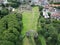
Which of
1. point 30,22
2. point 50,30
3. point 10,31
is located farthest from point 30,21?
point 10,31

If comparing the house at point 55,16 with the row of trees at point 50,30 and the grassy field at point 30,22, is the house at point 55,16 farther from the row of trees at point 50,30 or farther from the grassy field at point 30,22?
the grassy field at point 30,22

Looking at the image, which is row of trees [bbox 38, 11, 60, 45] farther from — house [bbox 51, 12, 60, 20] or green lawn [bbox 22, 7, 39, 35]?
house [bbox 51, 12, 60, 20]

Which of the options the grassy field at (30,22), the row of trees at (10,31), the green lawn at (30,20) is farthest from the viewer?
the green lawn at (30,20)

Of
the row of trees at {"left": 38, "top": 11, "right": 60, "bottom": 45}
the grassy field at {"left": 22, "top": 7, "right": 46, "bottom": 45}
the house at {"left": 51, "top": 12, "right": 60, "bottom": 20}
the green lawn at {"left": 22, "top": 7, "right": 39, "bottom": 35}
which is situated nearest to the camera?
the row of trees at {"left": 38, "top": 11, "right": 60, "bottom": 45}

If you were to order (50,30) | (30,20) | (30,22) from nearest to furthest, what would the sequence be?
1. (50,30)
2. (30,22)
3. (30,20)

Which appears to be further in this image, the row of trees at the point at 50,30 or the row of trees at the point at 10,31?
the row of trees at the point at 50,30

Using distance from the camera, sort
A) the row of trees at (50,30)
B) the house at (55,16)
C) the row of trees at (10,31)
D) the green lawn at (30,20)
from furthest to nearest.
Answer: the house at (55,16)
the green lawn at (30,20)
the row of trees at (50,30)
the row of trees at (10,31)

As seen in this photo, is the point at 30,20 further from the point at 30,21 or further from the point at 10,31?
the point at 10,31

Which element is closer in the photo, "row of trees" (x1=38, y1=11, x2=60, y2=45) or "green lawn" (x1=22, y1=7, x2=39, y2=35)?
"row of trees" (x1=38, y1=11, x2=60, y2=45)

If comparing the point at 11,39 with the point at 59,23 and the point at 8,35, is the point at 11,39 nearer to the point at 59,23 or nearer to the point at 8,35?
the point at 8,35

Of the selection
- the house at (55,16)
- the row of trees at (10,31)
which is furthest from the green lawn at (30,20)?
the house at (55,16)

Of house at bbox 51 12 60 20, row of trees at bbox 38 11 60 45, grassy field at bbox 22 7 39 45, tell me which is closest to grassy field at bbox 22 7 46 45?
grassy field at bbox 22 7 39 45

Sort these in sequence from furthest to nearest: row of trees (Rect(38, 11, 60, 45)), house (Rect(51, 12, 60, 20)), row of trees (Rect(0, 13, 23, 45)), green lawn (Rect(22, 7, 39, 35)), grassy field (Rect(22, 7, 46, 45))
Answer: house (Rect(51, 12, 60, 20))
green lawn (Rect(22, 7, 39, 35))
grassy field (Rect(22, 7, 46, 45))
row of trees (Rect(38, 11, 60, 45))
row of trees (Rect(0, 13, 23, 45))
